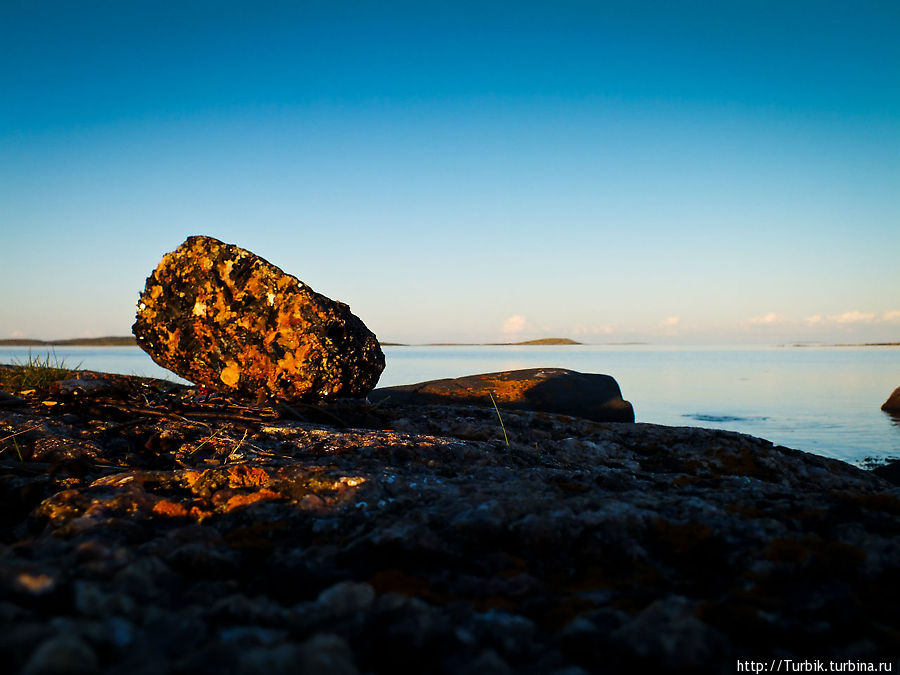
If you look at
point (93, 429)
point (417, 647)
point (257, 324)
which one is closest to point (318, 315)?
point (257, 324)

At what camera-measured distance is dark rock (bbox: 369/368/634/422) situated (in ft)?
25.3

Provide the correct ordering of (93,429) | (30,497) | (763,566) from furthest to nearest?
1. (93,429)
2. (30,497)
3. (763,566)

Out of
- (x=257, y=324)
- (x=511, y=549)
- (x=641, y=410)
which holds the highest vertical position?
(x=257, y=324)

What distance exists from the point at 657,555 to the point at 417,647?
2.77ft

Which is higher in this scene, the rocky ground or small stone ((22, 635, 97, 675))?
small stone ((22, 635, 97, 675))

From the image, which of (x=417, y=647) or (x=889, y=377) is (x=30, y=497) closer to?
(x=417, y=647)

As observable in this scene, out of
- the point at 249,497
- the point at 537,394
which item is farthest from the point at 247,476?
the point at 537,394

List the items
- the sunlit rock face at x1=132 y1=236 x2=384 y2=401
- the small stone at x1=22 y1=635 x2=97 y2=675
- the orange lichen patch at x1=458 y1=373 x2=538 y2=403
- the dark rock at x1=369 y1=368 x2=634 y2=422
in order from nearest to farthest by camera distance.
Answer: the small stone at x1=22 y1=635 x2=97 y2=675 < the sunlit rock face at x1=132 y1=236 x2=384 y2=401 < the dark rock at x1=369 y1=368 x2=634 y2=422 < the orange lichen patch at x1=458 y1=373 x2=538 y2=403

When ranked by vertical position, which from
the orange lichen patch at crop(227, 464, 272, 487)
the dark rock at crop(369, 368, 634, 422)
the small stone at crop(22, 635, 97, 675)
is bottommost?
the dark rock at crop(369, 368, 634, 422)

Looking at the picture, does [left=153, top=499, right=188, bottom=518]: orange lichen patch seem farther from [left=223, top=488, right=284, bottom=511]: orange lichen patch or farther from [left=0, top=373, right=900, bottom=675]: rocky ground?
[left=223, top=488, right=284, bottom=511]: orange lichen patch

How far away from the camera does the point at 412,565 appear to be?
152 cm

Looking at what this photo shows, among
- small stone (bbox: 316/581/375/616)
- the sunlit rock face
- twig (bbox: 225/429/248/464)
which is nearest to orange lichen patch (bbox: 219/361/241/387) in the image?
the sunlit rock face

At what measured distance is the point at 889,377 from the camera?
23562 mm

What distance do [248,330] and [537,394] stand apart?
14.6 feet
